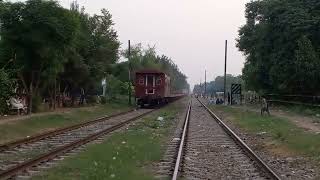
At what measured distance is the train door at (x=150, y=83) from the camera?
5694 centimetres

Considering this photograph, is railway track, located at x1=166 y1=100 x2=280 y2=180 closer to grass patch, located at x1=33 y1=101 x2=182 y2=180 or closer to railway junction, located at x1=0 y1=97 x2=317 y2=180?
railway junction, located at x1=0 y1=97 x2=317 y2=180

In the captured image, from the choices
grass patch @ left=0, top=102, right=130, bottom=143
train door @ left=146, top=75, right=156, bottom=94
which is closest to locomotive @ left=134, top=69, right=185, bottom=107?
train door @ left=146, top=75, right=156, bottom=94

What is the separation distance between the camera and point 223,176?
41.9 ft

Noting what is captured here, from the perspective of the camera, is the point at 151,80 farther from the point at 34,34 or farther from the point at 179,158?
the point at 179,158

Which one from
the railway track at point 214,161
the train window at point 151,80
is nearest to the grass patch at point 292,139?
the railway track at point 214,161

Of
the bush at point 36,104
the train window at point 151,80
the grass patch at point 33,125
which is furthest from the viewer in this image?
the train window at point 151,80

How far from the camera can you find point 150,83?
188 ft

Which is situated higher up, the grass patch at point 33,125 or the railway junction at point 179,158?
the grass patch at point 33,125

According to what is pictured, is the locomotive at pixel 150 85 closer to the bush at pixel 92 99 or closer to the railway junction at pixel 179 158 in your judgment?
the bush at pixel 92 99

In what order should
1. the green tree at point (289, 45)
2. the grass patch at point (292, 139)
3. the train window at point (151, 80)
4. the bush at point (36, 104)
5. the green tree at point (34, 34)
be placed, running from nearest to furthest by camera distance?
the grass patch at point (292, 139), the green tree at point (34, 34), the bush at point (36, 104), the green tree at point (289, 45), the train window at point (151, 80)

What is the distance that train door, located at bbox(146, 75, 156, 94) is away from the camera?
187ft

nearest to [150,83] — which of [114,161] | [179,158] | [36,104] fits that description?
[36,104]

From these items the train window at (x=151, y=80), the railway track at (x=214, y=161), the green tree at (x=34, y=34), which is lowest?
the railway track at (x=214, y=161)

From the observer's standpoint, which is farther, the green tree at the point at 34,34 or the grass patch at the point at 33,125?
the green tree at the point at 34,34
